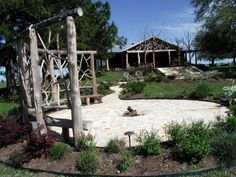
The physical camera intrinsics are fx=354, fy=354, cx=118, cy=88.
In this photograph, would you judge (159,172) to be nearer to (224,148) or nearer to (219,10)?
(224,148)

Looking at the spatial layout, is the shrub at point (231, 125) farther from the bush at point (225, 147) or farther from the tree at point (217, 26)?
the tree at point (217, 26)

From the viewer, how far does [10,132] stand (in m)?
8.84

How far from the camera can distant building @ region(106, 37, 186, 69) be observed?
46.1 meters

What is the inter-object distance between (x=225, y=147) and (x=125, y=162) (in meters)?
1.91

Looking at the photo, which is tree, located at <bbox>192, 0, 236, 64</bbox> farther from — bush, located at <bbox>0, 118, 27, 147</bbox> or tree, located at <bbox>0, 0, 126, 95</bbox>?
bush, located at <bbox>0, 118, 27, 147</bbox>

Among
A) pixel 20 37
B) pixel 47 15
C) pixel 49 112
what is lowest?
pixel 49 112

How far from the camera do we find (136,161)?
22.8 feet

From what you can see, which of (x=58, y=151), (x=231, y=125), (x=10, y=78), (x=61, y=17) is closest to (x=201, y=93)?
(x=231, y=125)

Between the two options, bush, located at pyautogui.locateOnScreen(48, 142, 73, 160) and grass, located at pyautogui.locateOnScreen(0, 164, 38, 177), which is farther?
bush, located at pyautogui.locateOnScreen(48, 142, 73, 160)

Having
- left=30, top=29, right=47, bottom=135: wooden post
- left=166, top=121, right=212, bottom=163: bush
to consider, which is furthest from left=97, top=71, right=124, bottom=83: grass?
left=166, top=121, right=212, bottom=163: bush

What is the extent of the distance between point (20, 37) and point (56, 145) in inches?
146

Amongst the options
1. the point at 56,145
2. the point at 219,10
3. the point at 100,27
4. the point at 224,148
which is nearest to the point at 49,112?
the point at 56,145

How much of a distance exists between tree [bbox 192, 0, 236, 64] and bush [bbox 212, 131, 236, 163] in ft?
76.1

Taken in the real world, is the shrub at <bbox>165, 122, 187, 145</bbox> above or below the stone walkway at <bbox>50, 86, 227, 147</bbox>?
above
